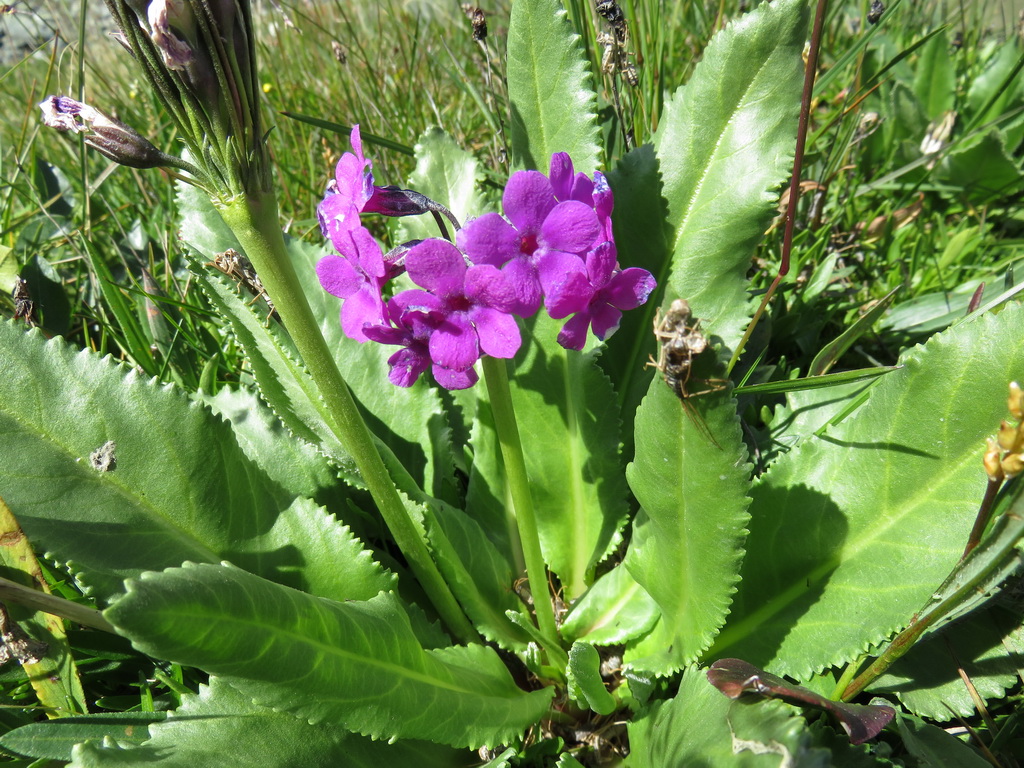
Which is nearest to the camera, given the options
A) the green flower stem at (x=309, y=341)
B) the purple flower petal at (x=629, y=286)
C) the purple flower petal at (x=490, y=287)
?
the green flower stem at (x=309, y=341)

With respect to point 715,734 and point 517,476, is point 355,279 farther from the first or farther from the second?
point 715,734

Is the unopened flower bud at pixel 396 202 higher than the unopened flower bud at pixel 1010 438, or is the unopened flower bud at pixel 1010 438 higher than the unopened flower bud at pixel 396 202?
the unopened flower bud at pixel 396 202

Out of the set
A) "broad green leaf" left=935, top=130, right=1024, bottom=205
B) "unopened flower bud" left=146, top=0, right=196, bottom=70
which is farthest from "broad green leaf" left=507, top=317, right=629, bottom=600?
"broad green leaf" left=935, top=130, right=1024, bottom=205

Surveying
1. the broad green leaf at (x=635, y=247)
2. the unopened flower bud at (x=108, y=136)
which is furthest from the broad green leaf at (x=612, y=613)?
the unopened flower bud at (x=108, y=136)

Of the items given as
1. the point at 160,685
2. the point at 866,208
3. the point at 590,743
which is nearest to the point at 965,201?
the point at 866,208

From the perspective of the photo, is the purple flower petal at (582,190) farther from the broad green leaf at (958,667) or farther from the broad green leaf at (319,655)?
the broad green leaf at (958,667)

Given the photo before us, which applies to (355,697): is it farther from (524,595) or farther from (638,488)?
(524,595)
